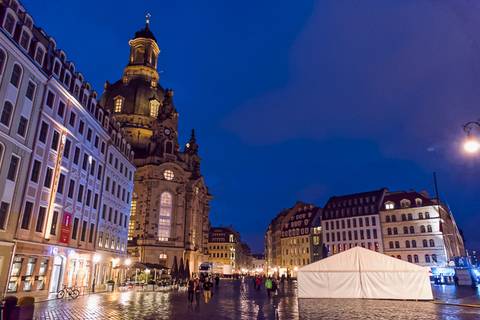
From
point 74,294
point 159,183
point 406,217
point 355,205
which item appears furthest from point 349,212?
point 74,294

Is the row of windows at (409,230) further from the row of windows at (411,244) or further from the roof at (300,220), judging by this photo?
the roof at (300,220)

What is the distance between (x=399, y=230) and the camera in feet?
274

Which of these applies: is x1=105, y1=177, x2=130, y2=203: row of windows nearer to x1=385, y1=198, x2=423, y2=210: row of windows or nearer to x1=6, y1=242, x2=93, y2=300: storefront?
x1=6, y1=242, x2=93, y2=300: storefront

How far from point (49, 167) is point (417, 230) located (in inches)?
3012

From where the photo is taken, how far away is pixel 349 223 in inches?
3610

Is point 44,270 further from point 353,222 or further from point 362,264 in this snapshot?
point 353,222

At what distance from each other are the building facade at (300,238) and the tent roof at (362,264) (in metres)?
68.3

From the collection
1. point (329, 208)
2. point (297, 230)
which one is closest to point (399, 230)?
point (329, 208)

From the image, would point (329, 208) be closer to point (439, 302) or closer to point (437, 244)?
point (437, 244)

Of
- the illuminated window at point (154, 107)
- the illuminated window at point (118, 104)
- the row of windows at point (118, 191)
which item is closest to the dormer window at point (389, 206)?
the row of windows at point (118, 191)

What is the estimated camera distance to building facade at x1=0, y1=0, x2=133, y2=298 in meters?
27.3

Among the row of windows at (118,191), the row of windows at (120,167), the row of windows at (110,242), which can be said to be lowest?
the row of windows at (110,242)

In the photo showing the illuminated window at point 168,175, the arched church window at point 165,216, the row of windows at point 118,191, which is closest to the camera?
the row of windows at point 118,191

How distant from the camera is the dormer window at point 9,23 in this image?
25.6 m
